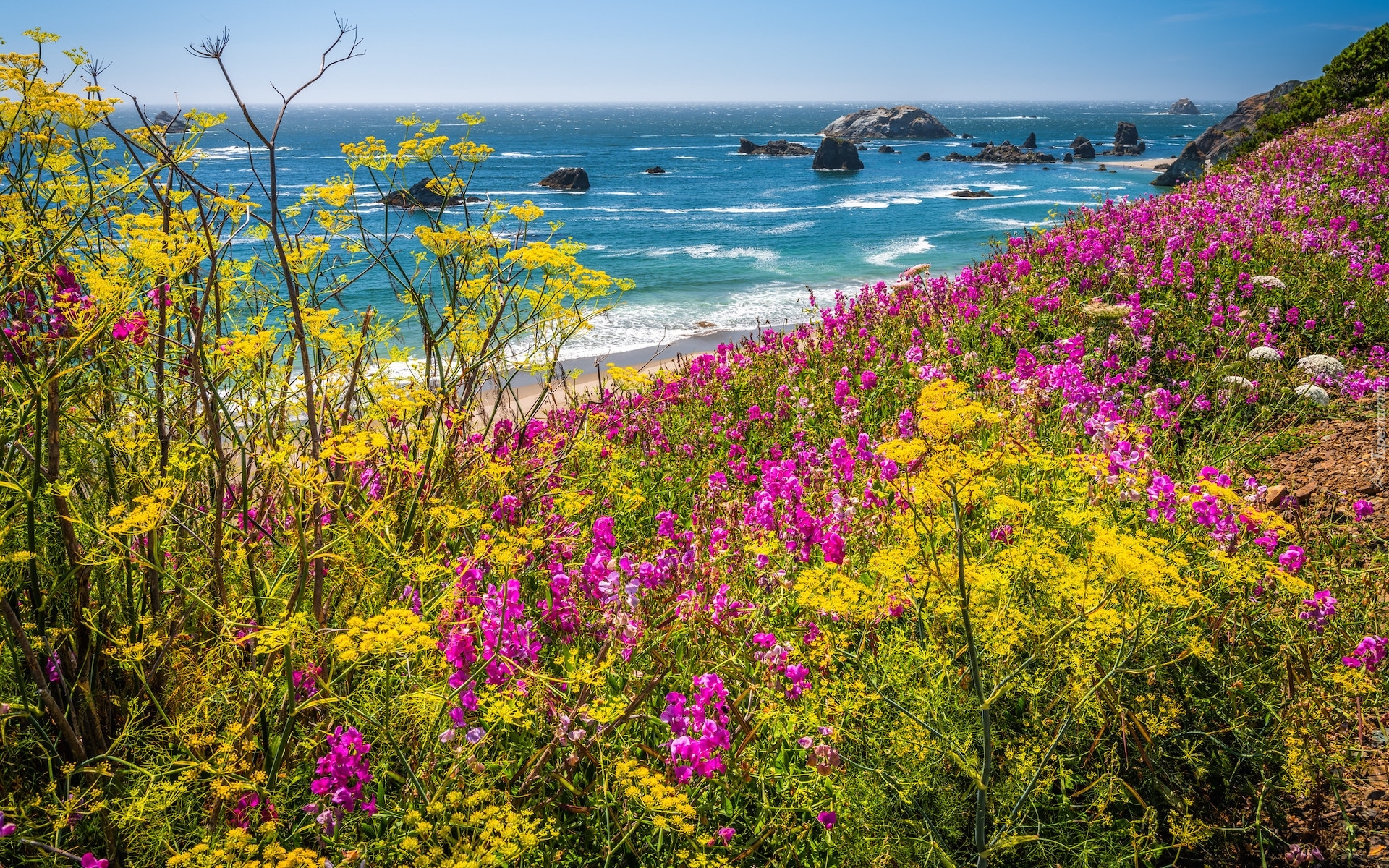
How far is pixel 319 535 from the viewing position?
7.30ft

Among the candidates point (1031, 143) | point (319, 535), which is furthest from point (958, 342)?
point (1031, 143)

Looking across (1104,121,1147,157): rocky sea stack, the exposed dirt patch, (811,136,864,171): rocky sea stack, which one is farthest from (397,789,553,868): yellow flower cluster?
(1104,121,1147,157): rocky sea stack

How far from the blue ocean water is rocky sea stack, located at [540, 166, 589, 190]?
4.24ft

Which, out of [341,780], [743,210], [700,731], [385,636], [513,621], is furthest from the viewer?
[743,210]

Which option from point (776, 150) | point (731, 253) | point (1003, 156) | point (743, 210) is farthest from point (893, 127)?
point (731, 253)

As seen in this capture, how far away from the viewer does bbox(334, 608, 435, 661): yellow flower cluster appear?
1.62m

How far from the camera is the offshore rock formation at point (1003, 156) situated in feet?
261

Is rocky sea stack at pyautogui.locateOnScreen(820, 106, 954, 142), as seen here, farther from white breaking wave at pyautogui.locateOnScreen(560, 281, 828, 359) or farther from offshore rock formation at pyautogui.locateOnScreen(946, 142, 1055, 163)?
white breaking wave at pyautogui.locateOnScreen(560, 281, 828, 359)

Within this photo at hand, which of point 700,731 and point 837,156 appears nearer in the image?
point 700,731

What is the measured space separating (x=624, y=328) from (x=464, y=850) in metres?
18.9

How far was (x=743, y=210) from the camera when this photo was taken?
151 ft

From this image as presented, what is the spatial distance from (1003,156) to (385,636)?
9428 cm

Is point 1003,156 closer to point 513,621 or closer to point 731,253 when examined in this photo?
point 731,253

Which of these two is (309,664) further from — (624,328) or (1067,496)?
(624,328)
